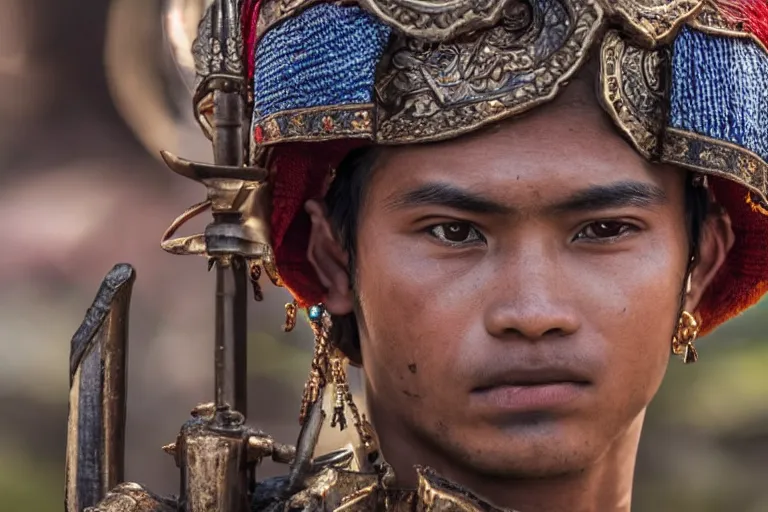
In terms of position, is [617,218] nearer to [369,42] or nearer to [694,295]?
[694,295]

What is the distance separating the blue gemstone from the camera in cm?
275

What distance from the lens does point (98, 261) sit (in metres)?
5.77

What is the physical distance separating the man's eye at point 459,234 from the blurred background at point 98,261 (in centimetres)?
343

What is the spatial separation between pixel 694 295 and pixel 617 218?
409 millimetres

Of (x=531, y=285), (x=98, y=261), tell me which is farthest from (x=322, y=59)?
(x=98, y=261)

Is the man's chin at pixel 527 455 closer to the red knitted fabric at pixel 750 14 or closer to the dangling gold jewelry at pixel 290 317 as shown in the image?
the dangling gold jewelry at pixel 290 317

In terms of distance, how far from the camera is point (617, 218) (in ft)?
7.64

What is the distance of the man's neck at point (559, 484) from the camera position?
243cm

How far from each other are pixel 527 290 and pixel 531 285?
0.5 inches

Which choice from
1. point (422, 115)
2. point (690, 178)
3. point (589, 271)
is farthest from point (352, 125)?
point (690, 178)

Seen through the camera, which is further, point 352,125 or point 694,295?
point 694,295

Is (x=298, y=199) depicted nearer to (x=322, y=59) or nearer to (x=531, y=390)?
(x=322, y=59)

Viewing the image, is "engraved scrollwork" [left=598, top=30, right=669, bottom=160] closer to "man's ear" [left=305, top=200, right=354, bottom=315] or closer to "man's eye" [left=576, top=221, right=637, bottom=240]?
"man's eye" [left=576, top=221, right=637, bottom=240]

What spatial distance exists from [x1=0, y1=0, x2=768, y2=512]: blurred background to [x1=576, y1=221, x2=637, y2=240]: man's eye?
3506mm
